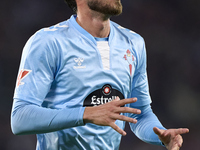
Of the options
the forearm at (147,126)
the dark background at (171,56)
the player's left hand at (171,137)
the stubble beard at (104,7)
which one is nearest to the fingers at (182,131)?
the player's left hand at (171,137)

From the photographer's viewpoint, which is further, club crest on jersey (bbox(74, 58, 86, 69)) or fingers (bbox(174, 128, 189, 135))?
club crest on jersey (bbox(74, 58, 86, 69))

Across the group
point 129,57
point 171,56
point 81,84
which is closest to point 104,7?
point 129,57

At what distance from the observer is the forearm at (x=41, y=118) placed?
1.58 metres

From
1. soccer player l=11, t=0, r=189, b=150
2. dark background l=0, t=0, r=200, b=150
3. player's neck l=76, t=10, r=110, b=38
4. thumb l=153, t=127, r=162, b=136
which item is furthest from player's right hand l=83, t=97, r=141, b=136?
dark background l=0, t=0, r=200, b=150

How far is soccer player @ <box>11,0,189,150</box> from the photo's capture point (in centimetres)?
162

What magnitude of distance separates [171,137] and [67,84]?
1.86ft

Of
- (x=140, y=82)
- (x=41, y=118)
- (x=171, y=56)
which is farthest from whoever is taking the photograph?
(x=171, y=56)

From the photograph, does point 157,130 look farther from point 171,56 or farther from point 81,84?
point 171,56

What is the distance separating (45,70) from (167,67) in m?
2.50

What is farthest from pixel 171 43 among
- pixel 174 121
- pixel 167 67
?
pixel 174 121

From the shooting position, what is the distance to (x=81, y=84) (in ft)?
5.88

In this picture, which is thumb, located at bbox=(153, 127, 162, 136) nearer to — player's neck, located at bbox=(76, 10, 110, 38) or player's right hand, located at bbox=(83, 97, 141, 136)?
player's right hand, located at bbox=(83, 97, 141, 136)

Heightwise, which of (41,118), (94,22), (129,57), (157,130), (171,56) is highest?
(94,22)

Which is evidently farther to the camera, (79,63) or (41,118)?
(79,63)
